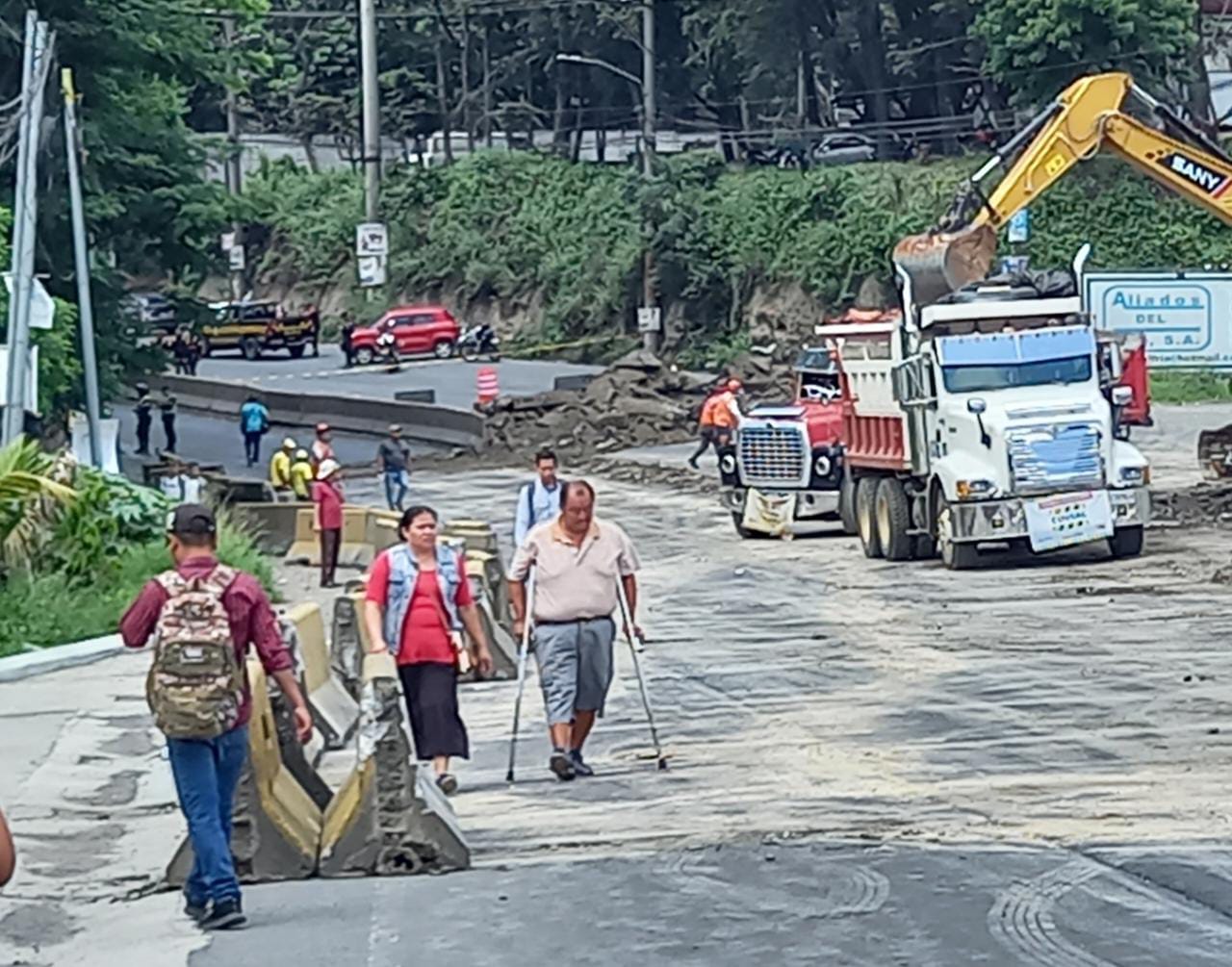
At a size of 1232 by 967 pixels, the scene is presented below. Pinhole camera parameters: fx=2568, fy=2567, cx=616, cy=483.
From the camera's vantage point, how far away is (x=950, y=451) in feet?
97.0

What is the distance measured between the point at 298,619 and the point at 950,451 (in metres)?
12.3

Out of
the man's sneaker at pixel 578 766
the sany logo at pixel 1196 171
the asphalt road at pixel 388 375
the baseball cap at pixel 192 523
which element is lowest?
the asphalt road at pixel 388 375

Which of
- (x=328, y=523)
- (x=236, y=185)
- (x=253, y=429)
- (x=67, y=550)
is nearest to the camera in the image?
(x=67, y=550)

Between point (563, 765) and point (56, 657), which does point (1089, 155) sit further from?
point (563, 765)

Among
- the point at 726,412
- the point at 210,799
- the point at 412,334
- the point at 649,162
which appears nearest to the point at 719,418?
the point at 726,412

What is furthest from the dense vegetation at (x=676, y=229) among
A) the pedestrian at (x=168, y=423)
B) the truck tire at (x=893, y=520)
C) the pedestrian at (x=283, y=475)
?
the truck tire at (x=893, y=520)

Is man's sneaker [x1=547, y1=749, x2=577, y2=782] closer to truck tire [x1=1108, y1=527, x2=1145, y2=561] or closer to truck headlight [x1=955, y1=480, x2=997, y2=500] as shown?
truck headlight [x1=955, y1=480, x2=997, y2=500]

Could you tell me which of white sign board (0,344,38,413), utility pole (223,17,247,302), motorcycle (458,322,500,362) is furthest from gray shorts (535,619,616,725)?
utility pole (223,17,247,302)

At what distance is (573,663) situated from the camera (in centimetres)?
1487

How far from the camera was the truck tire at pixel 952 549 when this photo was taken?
2955 centimetres

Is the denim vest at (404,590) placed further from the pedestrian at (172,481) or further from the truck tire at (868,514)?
the pedestrian at (172,481)

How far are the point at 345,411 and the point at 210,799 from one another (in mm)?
50996

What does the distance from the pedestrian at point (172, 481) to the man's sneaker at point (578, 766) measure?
2101 centimetres

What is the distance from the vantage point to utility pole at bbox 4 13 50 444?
26.6 metres
